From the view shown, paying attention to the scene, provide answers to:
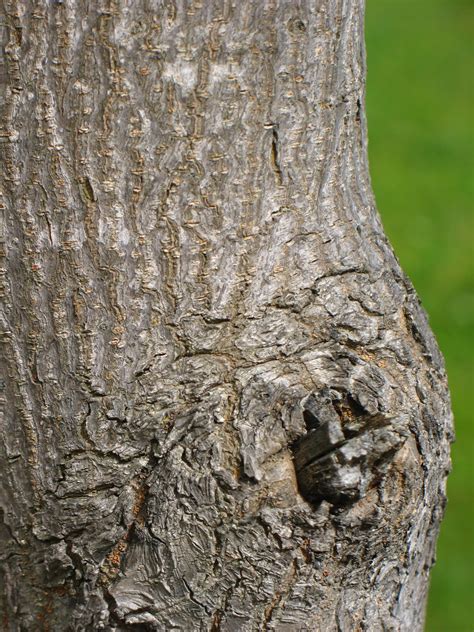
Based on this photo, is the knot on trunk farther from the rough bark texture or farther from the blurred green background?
the blurred green background

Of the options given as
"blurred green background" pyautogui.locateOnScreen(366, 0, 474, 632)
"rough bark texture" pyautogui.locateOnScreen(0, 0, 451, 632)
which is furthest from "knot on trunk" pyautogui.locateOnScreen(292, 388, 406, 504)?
"blurred green background" pyautogui.locateOnScreen(366, 0, 474, 632)

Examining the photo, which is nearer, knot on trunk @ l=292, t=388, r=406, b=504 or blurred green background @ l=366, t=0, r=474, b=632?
knot on trunk @ l=292, t=388, r=406, b=504

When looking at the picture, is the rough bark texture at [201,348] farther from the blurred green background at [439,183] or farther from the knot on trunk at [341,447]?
the blurred green background at [439,183]

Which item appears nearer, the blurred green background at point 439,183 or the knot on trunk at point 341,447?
the knot on trunk at point 341,447

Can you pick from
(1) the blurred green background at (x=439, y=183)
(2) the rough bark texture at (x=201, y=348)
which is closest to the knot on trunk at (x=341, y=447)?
(2) the rough bark texture at (x=201, y=348)

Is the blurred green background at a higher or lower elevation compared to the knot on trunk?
higher

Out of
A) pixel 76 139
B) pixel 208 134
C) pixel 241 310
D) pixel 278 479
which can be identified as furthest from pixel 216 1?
pixel 278 479

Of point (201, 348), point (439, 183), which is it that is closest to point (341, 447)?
point (201, 348)
